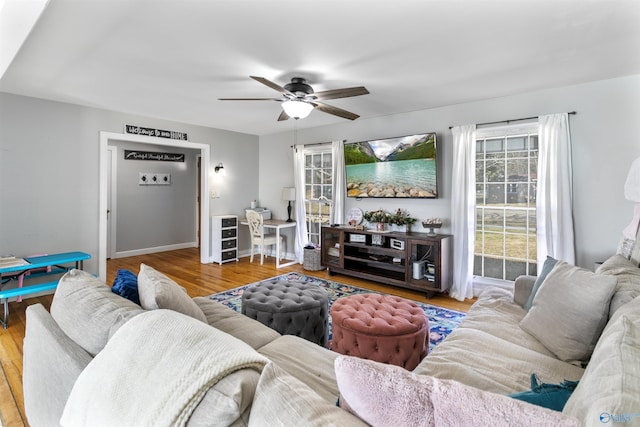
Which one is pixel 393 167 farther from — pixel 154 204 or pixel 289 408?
pixel 154 204

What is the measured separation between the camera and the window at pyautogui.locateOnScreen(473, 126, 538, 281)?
363cm

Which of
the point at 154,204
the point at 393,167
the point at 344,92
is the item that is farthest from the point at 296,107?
the point at 154,204

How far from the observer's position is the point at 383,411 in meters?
0.70

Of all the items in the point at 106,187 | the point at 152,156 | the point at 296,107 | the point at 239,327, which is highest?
the point at 152,156

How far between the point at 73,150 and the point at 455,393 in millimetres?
5065

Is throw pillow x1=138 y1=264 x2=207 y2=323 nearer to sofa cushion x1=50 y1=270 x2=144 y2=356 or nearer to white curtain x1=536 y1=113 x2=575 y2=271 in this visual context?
sofa cushion x1=50 y1=270 x2=144 y2=356

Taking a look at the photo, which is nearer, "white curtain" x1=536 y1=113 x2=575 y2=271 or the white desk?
"white curtain" x1=536 y1=113 x2=575 y2=271

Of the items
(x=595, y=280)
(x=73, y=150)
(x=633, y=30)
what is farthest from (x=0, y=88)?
(x=633, y=30)

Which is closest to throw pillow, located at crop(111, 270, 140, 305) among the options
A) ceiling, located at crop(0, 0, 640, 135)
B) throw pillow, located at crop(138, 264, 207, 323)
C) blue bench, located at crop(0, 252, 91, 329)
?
throw pillow, located at crop(138, 264, 207, 323)

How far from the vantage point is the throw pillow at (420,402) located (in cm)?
61

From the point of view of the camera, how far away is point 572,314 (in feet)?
5.39

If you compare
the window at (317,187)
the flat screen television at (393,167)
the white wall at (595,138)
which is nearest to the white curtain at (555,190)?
the white wall at (595,138)

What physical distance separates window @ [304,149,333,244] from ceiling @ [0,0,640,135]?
6.26ft

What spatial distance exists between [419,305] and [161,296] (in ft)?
9.86
